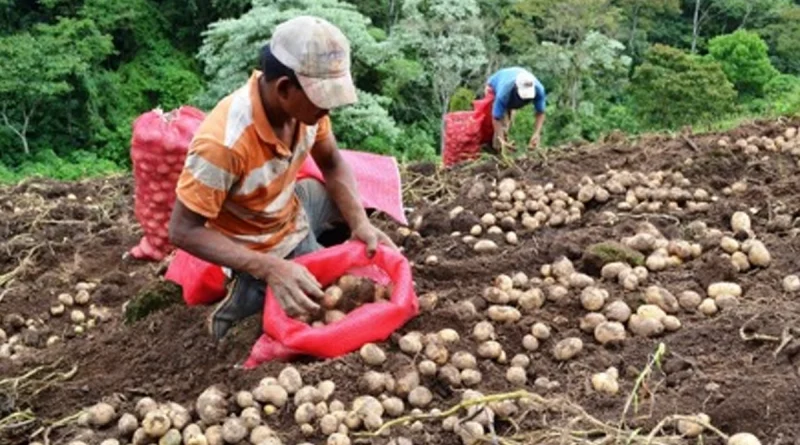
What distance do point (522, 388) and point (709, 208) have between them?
1627 millimetres

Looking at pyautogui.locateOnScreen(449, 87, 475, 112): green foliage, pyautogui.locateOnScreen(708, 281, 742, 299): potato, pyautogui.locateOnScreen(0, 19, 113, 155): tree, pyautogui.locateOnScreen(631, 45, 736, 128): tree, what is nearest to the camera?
pyautogui.locateOnScreen(708, 281, 742, 299): potato

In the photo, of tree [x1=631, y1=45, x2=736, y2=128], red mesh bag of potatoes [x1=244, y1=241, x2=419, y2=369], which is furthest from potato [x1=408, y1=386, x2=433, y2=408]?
tree [x1=631, y1=45, x2=736, y2=128]

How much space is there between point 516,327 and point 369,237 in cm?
53

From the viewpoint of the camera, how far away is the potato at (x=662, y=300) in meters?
2.74

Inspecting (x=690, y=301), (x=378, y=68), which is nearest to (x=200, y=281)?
(x=690, y=301)

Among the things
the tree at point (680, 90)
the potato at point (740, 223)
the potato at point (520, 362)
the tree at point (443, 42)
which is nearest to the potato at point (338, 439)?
the potato at point (520, 362)

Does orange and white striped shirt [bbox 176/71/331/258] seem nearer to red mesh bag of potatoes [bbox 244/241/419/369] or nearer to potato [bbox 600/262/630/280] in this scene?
red mesh bag of potatoes [bbox 244/241/419/369]

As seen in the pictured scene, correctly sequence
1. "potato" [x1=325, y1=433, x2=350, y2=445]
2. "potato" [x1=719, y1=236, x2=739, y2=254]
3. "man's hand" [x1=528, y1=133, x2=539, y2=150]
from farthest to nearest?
"man's hand" [x1=528, y1=133, x2=539, y2=150], "potato" [x1=719, y1=236, x2=739, y2=254], "potato" [x1=325, y1=433, x2=350, y2=445]

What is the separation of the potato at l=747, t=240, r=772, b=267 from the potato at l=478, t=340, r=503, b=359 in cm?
99

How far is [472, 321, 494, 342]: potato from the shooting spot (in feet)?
8.56

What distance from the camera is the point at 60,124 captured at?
59.8ft

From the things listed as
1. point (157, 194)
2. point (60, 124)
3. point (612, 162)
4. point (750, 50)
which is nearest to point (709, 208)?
point (612, 162)

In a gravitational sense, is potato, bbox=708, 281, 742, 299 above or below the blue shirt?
above

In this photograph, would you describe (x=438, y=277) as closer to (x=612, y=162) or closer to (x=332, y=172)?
(x=332, y=172)
